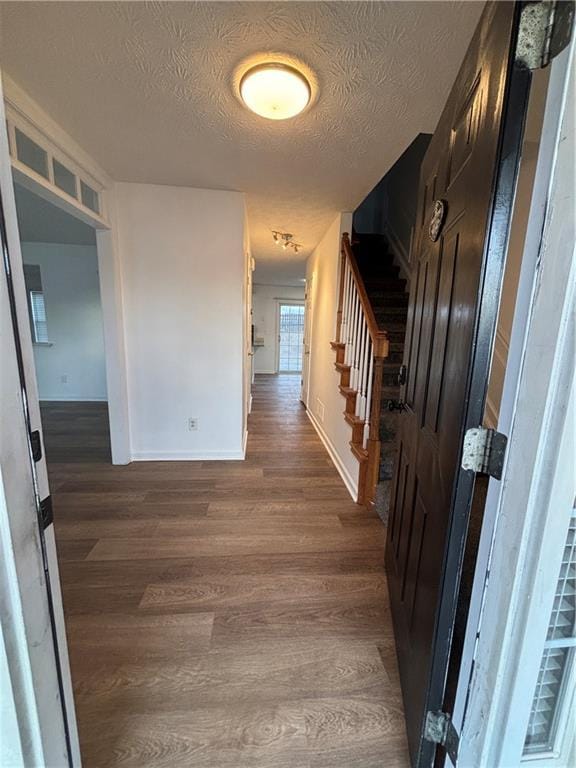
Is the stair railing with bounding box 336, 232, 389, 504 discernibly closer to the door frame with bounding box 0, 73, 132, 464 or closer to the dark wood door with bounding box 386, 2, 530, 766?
the dark wood door with bounding box 386, 2, 530, 766

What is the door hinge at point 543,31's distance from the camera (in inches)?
21.5

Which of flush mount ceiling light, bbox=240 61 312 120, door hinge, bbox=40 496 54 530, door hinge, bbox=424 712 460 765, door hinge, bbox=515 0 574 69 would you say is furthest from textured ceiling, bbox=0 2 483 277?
door hinge, bbox=424 712 460 765

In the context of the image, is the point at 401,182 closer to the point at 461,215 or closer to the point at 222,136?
the point at 222,136

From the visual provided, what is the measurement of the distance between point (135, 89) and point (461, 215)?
1680 millimetres

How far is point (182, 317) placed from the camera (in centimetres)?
281

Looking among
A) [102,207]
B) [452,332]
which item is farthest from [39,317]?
[452,332]

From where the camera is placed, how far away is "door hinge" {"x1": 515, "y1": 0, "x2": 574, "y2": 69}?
1.80ft

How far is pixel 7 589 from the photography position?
1.91 ft

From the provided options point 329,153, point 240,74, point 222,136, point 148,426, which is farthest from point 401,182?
point 148,426

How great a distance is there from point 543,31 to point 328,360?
3.10 meters

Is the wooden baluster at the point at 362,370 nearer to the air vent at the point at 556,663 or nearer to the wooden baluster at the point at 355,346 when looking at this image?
the wooden baluster at the point at 355,346

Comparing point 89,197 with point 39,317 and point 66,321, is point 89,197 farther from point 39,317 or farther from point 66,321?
point 39,317

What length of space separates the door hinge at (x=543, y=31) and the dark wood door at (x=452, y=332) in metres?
0.02

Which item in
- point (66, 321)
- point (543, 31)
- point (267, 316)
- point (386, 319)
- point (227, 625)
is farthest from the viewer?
point (267, 316)
